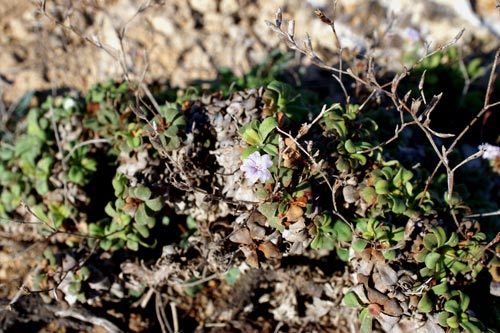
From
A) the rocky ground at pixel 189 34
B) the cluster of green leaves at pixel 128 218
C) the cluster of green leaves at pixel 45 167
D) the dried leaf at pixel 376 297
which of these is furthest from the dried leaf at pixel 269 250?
the rocky ground at pixel 189 34

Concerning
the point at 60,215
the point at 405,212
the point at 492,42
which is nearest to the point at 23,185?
the point at 60,215

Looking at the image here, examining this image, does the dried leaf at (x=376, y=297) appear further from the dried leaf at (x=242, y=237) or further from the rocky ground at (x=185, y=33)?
the rocky ground at (x=185, y=33)

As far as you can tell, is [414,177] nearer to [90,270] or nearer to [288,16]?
[90,270]

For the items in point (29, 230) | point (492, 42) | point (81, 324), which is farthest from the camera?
point (492, 42)

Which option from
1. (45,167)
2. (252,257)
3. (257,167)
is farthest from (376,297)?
(45,167)

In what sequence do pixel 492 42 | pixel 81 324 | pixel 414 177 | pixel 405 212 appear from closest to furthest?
pixel 405 212 → pixel 414 177 → pixel 81 324 → pixel 492 42

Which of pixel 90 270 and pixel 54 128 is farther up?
pixel 54 128

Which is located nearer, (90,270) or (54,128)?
(90,270)

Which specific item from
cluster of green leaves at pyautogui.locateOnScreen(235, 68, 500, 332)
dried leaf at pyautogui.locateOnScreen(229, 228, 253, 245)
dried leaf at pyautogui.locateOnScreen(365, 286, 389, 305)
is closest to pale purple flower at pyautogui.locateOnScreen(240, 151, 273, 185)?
cluster of green leaves at pyautogui.locateOnScreen(235, 68, 500, 332)

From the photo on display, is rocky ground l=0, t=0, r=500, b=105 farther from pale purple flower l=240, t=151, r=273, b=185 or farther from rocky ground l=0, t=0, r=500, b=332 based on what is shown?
pale purple flower l=240, t=151, r=273, b=185
